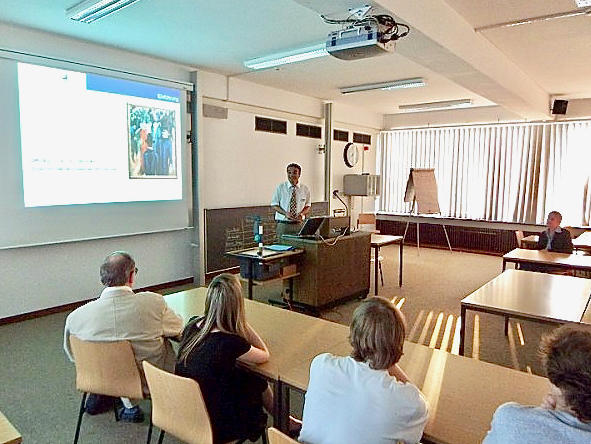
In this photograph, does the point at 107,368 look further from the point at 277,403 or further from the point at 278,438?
the point at 278,438

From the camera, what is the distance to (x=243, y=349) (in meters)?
1.81

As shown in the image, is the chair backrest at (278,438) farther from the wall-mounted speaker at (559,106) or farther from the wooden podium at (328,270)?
the wall-mounted speaker at (559,106)

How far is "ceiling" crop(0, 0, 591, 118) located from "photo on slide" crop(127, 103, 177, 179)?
704mm

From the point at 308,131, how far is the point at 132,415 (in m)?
6.08

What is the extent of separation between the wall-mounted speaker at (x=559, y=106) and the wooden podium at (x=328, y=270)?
15.5 ft

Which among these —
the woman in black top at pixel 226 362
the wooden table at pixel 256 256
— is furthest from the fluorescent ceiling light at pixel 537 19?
the woman in black top at pixel 226 362

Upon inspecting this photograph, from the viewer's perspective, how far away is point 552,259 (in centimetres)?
453

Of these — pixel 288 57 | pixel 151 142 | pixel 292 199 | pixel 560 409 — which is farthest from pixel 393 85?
pixel 560 409

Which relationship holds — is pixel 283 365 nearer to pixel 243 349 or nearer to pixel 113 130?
pixel 243 349

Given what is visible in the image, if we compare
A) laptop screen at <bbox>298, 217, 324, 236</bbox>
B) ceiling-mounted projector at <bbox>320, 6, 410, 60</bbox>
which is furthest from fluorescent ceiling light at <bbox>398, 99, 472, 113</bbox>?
ceiling-mounted projector at <bbox>320, 6, 410, 60</bbox>

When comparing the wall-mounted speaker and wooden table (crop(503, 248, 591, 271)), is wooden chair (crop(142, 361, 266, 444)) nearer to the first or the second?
wooden table (crop(503, 248, 591, 271))

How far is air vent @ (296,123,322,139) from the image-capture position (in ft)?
25.2

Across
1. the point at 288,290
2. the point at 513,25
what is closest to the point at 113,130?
the point at 288,290

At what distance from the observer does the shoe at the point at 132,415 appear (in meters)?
2.65
